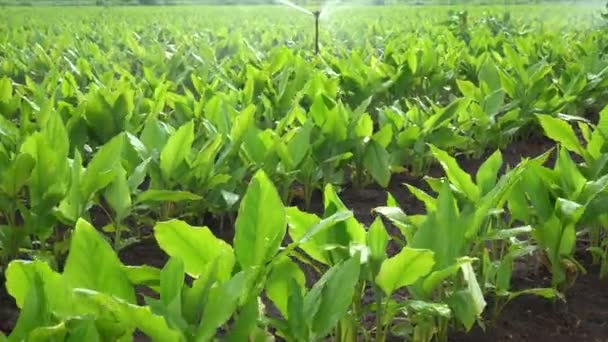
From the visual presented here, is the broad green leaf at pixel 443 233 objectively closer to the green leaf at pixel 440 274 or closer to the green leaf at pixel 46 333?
the green leaf at pixel 440 274

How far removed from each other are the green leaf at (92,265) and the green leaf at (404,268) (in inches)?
20.4

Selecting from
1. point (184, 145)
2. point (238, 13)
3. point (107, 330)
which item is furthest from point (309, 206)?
point (238, 13)

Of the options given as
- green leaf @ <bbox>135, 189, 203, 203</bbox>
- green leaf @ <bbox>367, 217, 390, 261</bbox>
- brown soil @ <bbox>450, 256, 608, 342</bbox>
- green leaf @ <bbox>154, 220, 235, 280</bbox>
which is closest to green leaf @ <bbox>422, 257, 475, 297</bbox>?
green leaf @ <bbox>367, 217, 390, 261</bbox>

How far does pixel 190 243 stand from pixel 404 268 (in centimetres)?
42

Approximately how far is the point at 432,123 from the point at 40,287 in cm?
202

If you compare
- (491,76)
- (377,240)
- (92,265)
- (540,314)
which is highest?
(92,265)

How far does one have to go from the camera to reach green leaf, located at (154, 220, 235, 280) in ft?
4.72

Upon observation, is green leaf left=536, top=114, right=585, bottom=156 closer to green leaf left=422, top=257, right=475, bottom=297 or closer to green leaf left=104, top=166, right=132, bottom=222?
green leaf left=422, top=257, right=475, bottom=297

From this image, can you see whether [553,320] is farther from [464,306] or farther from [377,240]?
[377,240]

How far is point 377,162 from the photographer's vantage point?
2836 mm

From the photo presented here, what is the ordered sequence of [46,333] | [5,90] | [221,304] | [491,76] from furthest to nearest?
[491,76] < [5,90] < [221,304] < [46,333]

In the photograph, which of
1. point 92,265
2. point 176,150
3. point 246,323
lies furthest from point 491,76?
point 92,265

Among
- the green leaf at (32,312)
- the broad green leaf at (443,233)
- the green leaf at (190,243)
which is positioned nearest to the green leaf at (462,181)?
the broad green leaf at (443,233)

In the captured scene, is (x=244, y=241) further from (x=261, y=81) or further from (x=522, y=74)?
(x=522, y=74)
